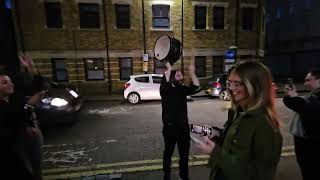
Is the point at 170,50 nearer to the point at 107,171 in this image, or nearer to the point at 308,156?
the point at 308,156

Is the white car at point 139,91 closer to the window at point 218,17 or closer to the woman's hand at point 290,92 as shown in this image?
the window at point 218,17

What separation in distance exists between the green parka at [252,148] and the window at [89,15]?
14874 millimetres

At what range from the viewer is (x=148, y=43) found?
15.9 metres

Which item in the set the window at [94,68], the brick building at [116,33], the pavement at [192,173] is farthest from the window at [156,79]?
the pavement at [192,173]

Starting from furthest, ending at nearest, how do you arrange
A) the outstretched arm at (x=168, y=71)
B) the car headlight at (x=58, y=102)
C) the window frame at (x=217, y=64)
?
1. the window frame at (x=217, y=64)
2. the car headlight at (x=58, y=102)
3. the outstretched arm at (x=168, y=71)

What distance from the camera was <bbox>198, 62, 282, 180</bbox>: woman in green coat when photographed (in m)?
1.68

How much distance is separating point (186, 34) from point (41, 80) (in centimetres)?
1417

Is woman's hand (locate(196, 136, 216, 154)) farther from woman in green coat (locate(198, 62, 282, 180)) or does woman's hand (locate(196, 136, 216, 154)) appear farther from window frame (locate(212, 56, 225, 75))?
window frame (locate(212, 56, 225, 75))

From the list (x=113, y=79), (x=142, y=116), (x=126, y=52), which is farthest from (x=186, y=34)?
(x=142, y=116)

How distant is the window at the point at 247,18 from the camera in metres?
17.0

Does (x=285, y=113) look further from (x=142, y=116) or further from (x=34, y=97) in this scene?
(x=34, y=97)

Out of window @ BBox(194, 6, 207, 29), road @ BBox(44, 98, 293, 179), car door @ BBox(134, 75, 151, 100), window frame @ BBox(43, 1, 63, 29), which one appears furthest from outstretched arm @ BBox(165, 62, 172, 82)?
window @ BBox(194, 6, 207, 29)

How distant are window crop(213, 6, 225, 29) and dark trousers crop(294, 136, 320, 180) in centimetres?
1478

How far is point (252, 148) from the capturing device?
5.56 ft
